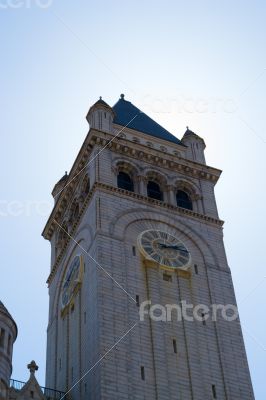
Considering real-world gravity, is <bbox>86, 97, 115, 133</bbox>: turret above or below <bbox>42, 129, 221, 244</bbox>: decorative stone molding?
above

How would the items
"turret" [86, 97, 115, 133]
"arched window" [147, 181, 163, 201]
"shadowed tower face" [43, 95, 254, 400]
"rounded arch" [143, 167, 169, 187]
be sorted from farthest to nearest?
"turret" [86, 97, 115, 133], "rounded arch" [143, 167, 169, 187], "arched window" [147, 181, 163, 201], "shadowed tower face" [43, 95, 254, 400]

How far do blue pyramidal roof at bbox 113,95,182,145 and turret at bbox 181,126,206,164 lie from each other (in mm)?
776

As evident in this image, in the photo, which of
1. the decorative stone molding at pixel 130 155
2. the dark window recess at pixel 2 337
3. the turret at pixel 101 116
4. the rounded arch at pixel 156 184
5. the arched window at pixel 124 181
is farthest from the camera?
the turret at pixel 101 116

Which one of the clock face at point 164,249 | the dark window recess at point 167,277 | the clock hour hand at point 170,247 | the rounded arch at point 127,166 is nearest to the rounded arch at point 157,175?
the rounded arch at point 127,166

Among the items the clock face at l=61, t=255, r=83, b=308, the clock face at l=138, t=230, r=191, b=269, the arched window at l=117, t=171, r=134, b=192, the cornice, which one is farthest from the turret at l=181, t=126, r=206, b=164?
the clock face at l=61, t=255, r=83, b=308

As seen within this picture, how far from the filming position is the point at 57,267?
57.6 m

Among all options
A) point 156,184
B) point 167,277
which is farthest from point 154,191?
point 167,277

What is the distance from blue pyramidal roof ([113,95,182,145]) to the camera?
6322cm

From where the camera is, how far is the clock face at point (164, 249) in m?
50.4

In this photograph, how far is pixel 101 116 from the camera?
60.3m

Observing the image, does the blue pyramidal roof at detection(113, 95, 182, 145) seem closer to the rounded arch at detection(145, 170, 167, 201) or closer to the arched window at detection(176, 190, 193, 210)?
the rounded arch at detection(145, 170, 167, 201)

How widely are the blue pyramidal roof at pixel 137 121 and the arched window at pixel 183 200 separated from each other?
254 inches

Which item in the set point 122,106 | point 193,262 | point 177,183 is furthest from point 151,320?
point 122,106

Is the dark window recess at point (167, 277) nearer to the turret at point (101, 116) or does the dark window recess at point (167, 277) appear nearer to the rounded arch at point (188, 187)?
the rounded arch at point (188, 187)
